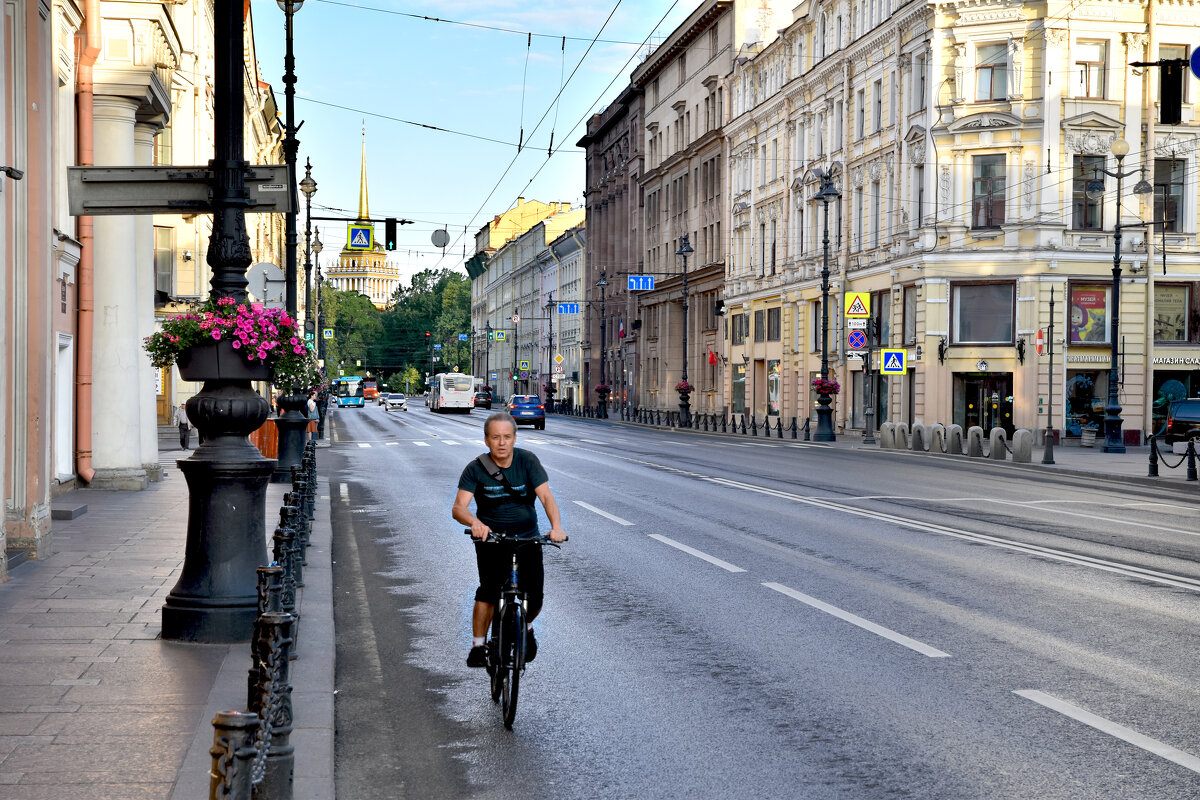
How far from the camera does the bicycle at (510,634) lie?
22.6 ft

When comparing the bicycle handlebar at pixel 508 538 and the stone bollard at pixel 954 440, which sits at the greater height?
the bicycle handlebar at pixel 508 538

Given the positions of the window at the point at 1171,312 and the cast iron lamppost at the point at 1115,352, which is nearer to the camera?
the cast iron lamppost at the point at 1115,352

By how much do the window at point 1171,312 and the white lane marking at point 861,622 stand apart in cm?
3963

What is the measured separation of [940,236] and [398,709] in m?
42.5

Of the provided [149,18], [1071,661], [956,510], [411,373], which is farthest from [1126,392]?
[411,373]

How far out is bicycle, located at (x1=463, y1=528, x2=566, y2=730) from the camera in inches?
271

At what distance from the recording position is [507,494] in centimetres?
718

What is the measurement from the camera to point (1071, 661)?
8.29m

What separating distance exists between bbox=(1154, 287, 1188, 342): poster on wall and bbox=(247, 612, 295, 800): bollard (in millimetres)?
46492

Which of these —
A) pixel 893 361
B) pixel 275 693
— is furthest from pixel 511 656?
pixel 893 361

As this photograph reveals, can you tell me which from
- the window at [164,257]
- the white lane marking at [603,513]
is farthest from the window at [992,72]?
the white lane marking at [603,513]

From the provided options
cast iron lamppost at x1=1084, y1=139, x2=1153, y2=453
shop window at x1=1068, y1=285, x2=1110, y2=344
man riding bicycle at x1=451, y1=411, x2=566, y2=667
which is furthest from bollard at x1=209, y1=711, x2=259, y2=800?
shop window at x1=1068, y1=285, x2=1110, y2=344

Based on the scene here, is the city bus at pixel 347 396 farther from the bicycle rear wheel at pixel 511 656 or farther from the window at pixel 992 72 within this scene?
the bicycle rear wheel at pixel 511 656

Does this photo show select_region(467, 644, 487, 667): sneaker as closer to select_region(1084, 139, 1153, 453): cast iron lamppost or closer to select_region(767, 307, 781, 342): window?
select_region(1084, 139, 1153, 453): cast iron lamppost
